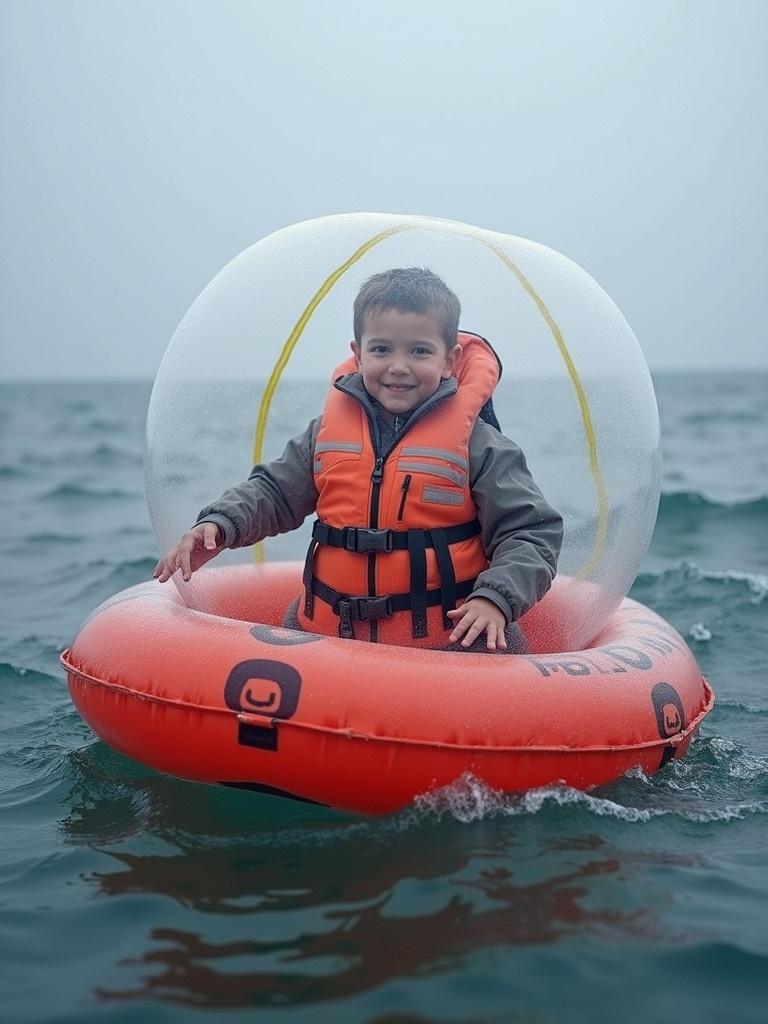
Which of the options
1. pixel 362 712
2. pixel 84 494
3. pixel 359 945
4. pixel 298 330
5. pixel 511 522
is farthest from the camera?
pixel 84 494

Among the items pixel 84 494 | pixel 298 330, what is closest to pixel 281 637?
pixel 298 330

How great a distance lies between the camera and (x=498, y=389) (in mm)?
3828

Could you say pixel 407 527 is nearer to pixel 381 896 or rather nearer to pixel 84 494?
pixel 381 896

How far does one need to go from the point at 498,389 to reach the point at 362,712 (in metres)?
1.31

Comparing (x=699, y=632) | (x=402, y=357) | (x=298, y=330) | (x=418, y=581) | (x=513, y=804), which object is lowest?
(x=699, y=632)

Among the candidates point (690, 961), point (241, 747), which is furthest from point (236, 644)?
point (690, 961)

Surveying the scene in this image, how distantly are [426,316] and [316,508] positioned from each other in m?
0.74

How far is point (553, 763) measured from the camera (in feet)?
10.2

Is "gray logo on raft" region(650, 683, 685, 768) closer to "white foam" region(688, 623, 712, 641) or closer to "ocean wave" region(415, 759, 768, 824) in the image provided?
"ocean wave" region(415, 759, 768, 824)

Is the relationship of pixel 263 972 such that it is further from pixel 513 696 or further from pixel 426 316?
pixel 426 316

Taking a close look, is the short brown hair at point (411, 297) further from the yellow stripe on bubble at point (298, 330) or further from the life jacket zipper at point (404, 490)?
the life jacket zipper at point (404, 490)

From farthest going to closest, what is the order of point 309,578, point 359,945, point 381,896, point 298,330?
point 298,330 < point 309,578 < point 381,896 < point 359,945

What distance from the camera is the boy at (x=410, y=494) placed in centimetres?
348

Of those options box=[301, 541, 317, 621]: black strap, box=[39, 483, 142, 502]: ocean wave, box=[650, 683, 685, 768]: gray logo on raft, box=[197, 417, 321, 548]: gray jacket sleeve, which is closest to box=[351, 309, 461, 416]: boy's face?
box=[197, 417, 321, 548]: gray jacket sleeve
